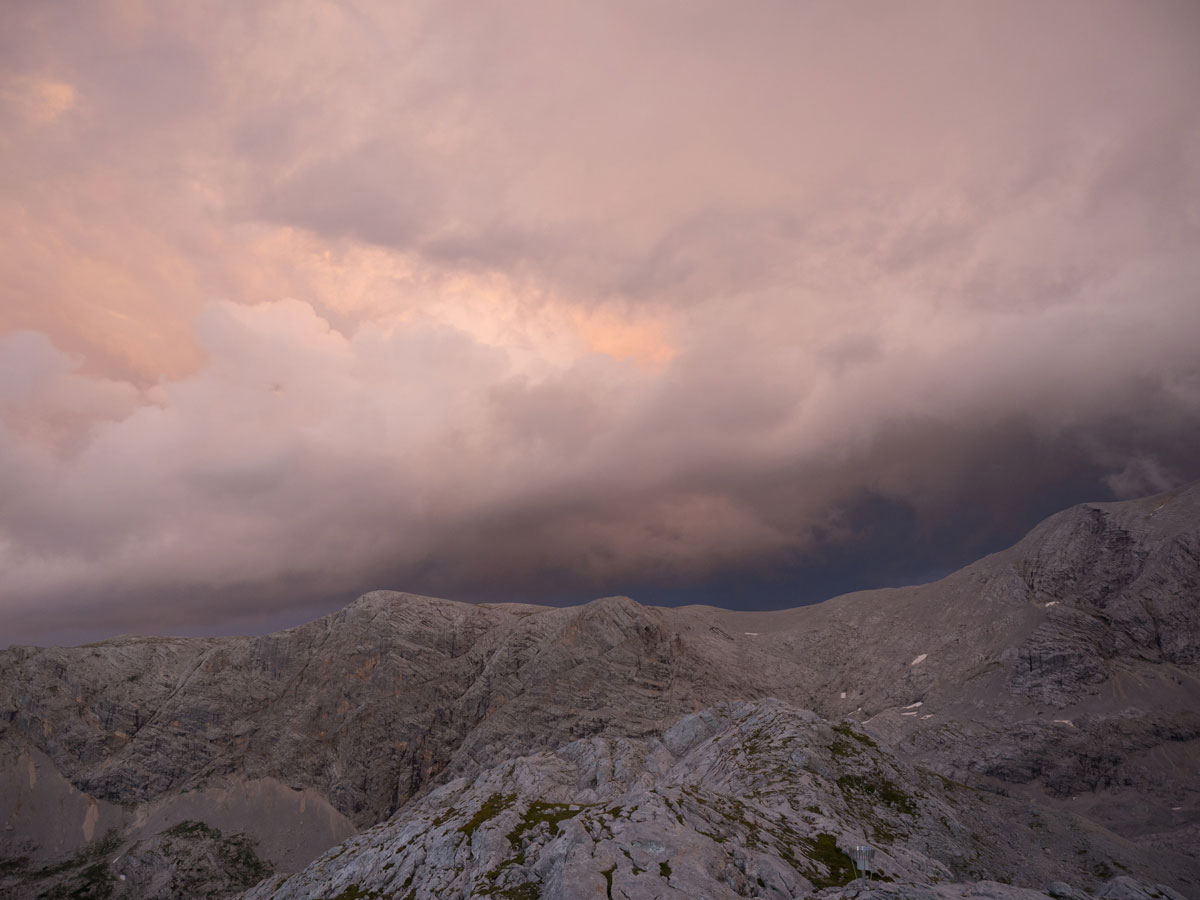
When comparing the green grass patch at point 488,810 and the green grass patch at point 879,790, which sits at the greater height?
the green grass patch at point 488,810

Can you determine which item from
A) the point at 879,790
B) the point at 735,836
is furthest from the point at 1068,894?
the point at 879,790

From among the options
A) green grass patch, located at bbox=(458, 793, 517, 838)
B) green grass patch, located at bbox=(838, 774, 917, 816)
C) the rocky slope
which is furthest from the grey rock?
green grass patch, located at bbox=(458, 793, 517, 838)

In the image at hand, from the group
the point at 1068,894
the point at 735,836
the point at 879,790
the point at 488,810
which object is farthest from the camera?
the point at 879,790

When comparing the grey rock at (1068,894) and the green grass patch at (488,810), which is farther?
the green grass patch at (488,810)

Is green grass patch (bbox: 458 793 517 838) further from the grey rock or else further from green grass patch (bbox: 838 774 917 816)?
the grey rock

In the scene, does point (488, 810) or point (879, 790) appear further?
point (879, 790)

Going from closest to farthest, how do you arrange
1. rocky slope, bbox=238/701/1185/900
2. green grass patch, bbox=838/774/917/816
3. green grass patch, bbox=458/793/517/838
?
1. rocky slope, bbox=238/701/1185/900
2. green grass patch, bbox=458/793/517/838
3. green grass patch, bbox=838/774/917/816

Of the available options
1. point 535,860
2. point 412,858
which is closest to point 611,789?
point 412,858

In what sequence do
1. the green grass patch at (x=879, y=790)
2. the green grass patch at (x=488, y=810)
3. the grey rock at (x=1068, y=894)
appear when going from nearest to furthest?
the grey rock at (x=1068, y=894) → the green grass patch at (x=488, y=810) → the green grass patch at (x=879, y=790)

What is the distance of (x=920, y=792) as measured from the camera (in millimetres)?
154375

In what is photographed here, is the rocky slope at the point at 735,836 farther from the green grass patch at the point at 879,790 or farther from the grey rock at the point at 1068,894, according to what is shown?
the grey rock at the point at 1068,894

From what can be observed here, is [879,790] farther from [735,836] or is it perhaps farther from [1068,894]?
[735,836]

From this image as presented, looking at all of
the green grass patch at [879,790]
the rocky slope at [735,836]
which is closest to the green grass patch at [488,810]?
the rocky slope at [735,836]

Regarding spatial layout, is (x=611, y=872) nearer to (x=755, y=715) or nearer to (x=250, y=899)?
(x=755, y=715)
